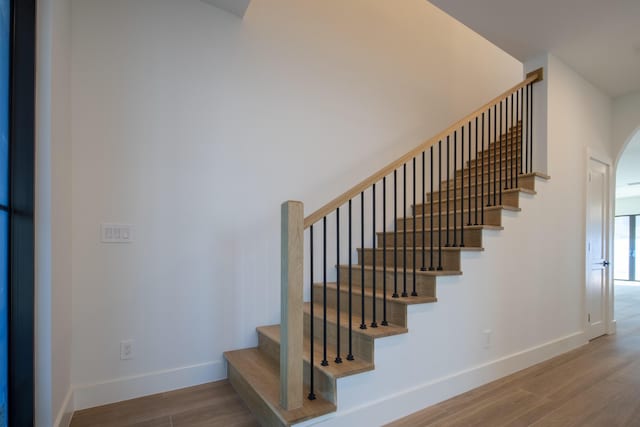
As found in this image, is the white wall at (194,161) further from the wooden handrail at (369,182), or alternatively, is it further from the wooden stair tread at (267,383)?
the wooden handrail at (369,182)

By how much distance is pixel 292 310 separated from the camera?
5.87 ft

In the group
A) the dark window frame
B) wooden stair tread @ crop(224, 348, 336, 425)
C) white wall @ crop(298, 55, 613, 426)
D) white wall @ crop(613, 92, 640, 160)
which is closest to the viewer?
the dark window frame

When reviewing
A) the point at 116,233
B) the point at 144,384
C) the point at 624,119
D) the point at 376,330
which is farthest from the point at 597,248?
the point at 116,233

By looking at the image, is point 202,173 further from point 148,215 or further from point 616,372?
point 616,372

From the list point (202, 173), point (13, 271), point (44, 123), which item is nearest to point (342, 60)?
point (202, 173)

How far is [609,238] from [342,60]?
3.76 metres

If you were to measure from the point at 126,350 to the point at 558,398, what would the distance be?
2980 mm

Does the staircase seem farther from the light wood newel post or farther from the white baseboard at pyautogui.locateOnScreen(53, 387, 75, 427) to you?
the white baseboard at pyautogui.locateOnScreen(53, 387, 75, 427)

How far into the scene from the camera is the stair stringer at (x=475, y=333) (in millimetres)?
2037

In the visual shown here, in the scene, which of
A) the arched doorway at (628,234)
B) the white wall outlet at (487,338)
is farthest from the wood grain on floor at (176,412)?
the arched doorway at (628,234)

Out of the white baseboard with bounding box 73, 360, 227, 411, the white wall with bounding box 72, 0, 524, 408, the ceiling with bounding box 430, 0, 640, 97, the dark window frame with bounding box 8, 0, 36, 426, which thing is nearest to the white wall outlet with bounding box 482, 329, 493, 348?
the white wall with bounding box 72, 0, 524, 408

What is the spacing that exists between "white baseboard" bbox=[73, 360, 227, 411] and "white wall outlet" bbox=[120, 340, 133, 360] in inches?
5.4

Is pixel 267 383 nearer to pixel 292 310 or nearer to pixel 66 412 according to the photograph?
pixel 292 310

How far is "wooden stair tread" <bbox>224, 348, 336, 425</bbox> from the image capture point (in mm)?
1752
